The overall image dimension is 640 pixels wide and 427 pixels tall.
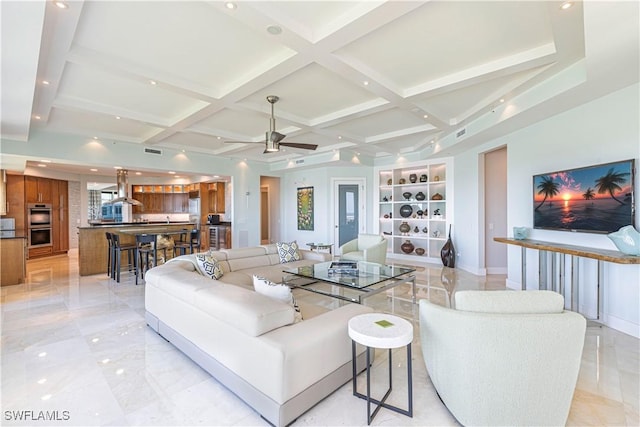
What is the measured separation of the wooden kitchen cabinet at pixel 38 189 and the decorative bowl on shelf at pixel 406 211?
1044 centimetres

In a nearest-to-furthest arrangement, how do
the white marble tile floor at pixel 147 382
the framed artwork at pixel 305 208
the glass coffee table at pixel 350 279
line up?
the white marble tile floor at pixel 147 382 → the glass coffee table at pixel 350 279 → the framed artwork at pixel 305 208

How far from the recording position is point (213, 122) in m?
5.62

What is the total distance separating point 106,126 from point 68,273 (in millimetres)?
3368

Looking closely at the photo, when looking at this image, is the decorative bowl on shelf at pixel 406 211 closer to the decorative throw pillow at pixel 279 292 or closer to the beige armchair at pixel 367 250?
the beige armchair at pixel 367 250

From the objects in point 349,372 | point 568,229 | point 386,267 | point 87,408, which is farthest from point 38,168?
point 568,229

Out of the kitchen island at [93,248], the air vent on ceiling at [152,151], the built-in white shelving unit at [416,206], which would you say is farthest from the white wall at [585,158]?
the kitchen island at [93,248]

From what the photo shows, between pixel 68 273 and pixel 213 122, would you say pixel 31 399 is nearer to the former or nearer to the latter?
pixel 213 122

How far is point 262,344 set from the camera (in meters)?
1.93

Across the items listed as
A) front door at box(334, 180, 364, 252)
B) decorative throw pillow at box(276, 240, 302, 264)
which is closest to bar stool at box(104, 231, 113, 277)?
decorative throw pillow at box(276, 240, 302, 264)

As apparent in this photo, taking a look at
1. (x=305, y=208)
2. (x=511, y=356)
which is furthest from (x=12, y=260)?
(x=511, y=356)

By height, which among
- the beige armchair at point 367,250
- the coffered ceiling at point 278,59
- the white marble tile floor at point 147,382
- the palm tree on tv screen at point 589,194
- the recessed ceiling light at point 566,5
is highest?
the coffered ceiling at point 278,59

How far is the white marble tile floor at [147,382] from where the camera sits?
6.50ft

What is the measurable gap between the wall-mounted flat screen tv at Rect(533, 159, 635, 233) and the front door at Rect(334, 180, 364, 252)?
489cm

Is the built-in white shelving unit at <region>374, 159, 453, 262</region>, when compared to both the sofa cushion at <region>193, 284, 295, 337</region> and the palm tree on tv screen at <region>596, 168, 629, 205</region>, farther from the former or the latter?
the sofa cushion at <region>193, 284, 295, 337</region>
